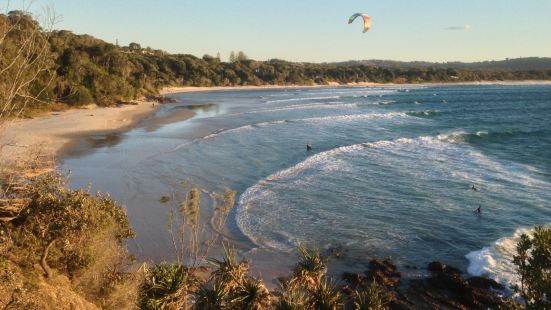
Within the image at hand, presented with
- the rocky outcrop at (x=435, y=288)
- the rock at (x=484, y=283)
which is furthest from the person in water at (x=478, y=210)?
the rock at (x=484, y=283)

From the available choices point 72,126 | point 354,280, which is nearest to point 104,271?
point 354,280

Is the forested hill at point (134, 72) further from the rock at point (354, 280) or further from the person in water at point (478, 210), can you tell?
the person in water at point (478, 210)

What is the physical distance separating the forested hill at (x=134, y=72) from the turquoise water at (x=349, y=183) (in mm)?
5944

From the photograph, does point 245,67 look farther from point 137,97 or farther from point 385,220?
point 385,220

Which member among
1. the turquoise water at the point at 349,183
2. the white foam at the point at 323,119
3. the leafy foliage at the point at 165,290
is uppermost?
the leafy foliage at the point at 165,290

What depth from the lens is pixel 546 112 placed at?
6712 cm

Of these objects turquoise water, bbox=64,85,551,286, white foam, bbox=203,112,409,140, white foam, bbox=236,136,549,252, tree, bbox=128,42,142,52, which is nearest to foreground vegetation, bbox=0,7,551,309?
turquoise water, bbox=64,85,551,286

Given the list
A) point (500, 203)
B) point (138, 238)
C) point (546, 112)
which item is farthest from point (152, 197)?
point (546, 112)

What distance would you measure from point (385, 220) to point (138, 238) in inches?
379

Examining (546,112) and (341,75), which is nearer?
(546,112)

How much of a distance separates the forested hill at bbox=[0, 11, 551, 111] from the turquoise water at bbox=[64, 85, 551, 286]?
5.94 metres

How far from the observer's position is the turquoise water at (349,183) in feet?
54.2

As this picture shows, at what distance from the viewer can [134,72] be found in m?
84.4

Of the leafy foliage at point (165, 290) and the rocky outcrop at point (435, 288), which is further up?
the leafy foliage at point (165, 290)
